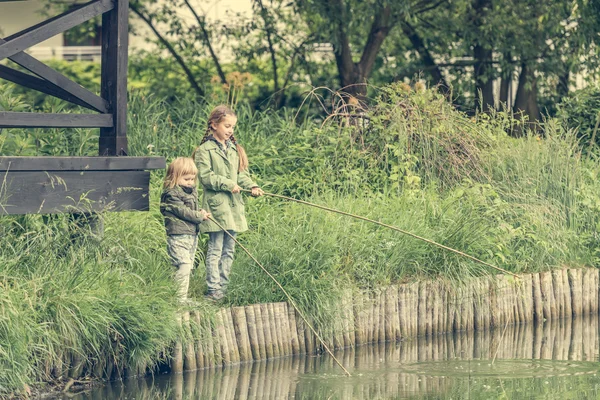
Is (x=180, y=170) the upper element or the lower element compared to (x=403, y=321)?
upper

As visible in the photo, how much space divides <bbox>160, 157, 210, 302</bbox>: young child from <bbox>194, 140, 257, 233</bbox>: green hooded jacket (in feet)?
0.50

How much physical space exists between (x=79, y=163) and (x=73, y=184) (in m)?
0.15

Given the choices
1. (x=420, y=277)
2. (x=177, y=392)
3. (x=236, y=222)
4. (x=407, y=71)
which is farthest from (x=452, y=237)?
(x=407, y=71)

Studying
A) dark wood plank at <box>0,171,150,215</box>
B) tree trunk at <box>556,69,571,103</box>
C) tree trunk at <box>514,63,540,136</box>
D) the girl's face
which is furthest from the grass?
tree trunk at <box>556,69,571,103</box>

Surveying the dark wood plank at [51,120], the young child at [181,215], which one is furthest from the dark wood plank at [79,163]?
the dark wood plank at [51,120]

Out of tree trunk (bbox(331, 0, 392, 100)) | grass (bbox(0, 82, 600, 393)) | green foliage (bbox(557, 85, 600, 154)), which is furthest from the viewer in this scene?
tree trunk (bbox(331, 0, 392, 100))

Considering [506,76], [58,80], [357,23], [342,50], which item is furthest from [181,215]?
[506,76]

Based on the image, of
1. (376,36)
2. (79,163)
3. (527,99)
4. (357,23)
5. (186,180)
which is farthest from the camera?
(527,99)

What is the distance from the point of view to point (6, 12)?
22250 millimetres

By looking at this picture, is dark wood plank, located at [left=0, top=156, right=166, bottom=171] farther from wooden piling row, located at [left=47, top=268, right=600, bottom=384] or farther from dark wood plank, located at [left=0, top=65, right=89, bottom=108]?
wooden piling row, located at [left=47, top=268, right=600, bottom=384]

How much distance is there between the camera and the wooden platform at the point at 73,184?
7496 millimetres

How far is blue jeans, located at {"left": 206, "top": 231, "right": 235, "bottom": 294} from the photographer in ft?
26.9

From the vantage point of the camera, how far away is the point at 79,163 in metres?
7.71

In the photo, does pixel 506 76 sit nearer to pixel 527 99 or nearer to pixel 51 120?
pixel 527 99
